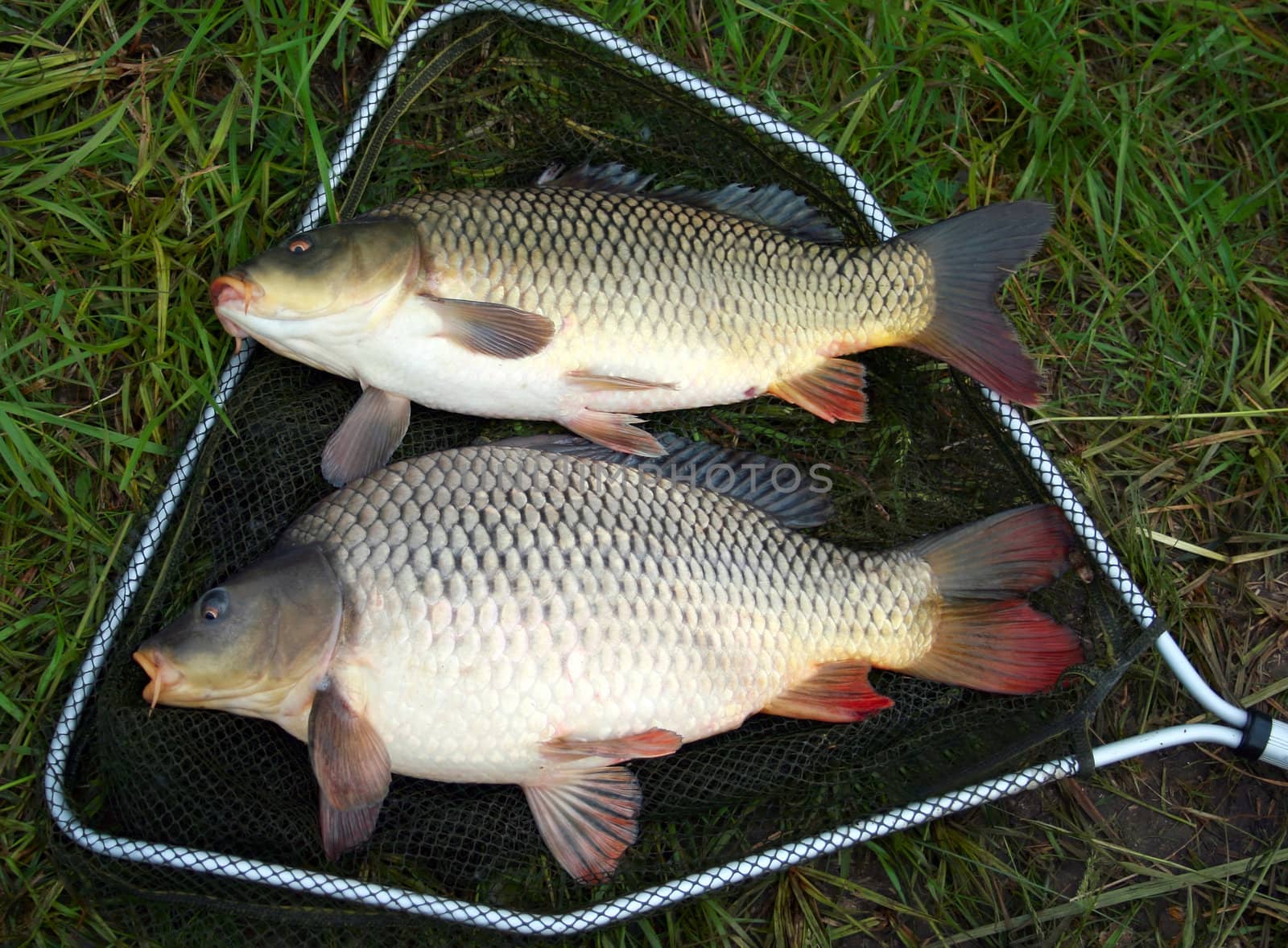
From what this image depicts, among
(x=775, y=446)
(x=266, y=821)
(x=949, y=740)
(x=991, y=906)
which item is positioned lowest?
(x=991, y=906)

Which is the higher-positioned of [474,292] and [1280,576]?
[474,292]

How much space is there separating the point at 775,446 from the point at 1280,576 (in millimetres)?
1206

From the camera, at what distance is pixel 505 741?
5.58 feet

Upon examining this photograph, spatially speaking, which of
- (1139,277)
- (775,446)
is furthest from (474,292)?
(1139,277)

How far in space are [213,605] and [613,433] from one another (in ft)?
2.51

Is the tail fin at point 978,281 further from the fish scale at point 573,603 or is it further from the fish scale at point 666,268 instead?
the fish scale at point 573,603

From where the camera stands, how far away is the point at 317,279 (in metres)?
1.77

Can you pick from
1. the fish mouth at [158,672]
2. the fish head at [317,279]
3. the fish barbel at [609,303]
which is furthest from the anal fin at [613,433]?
the fish mouth at [158,672]

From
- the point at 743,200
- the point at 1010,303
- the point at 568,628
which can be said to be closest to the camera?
the point at 568,628

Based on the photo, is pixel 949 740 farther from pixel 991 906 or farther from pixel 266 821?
pixel 266 821

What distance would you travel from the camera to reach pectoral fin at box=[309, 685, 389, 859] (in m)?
1.65

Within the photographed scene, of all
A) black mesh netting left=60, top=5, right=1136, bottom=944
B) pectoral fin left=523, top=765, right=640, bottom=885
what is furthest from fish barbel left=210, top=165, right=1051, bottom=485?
pectoral fin left=523, top=765, right=640, bottom=885

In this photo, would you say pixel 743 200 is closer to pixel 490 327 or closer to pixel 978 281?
pixel 978 281

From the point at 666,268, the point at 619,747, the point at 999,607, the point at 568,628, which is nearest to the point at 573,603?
the point at 568,628
